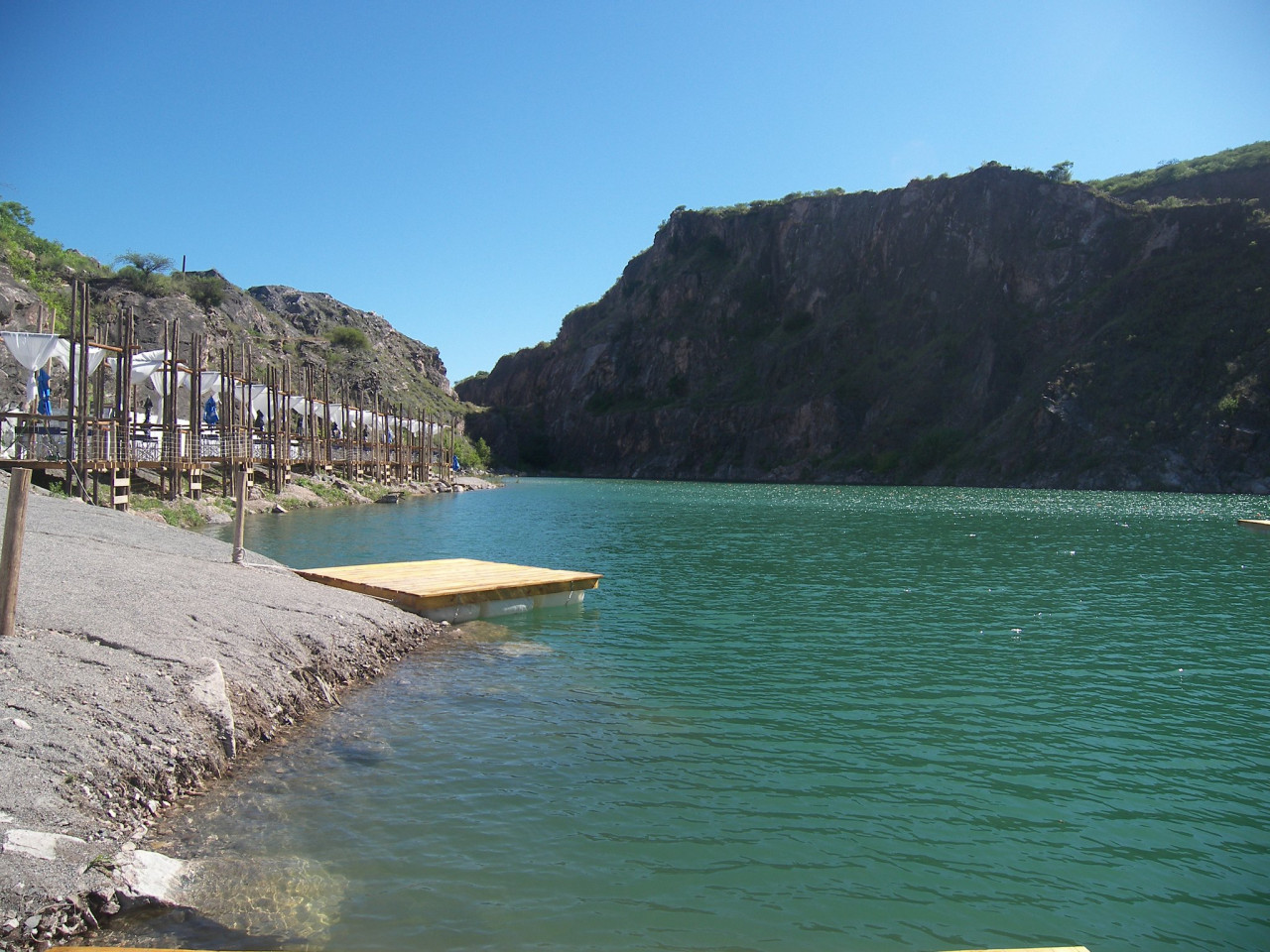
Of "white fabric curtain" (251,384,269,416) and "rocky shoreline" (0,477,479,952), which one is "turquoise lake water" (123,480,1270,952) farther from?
"white fabric curtain" (251,384,269,416)

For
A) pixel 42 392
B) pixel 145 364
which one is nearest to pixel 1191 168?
pixel 145 364

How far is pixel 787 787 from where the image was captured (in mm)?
8875

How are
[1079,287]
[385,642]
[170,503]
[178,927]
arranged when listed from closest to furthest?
[178,927]
[385,642]
[170,503]
[1079,287]

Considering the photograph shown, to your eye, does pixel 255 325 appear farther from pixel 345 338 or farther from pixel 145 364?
pixel 145 364

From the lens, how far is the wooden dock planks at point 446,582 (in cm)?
1670

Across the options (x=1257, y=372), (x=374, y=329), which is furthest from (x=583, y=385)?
(x=1257, y=372)

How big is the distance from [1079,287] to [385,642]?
113m

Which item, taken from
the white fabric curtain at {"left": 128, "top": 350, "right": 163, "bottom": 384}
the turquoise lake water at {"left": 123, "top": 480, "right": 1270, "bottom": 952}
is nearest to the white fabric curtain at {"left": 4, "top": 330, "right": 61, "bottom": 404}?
the white fabric curtain at {"left": 128, "top": 350, "right": 163, "bottom": 384}

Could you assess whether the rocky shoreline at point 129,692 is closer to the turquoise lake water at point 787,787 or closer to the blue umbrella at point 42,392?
the turquoise lake water at point 787,787

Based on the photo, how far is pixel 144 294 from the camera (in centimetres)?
8394

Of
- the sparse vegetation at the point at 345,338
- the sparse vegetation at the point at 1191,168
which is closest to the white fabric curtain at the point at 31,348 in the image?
the sparse vegetation at the point at 345,338

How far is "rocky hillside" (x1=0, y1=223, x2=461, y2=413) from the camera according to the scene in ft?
176

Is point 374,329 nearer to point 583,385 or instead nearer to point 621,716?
point 583,385

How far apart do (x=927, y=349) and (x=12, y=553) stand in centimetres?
12237
